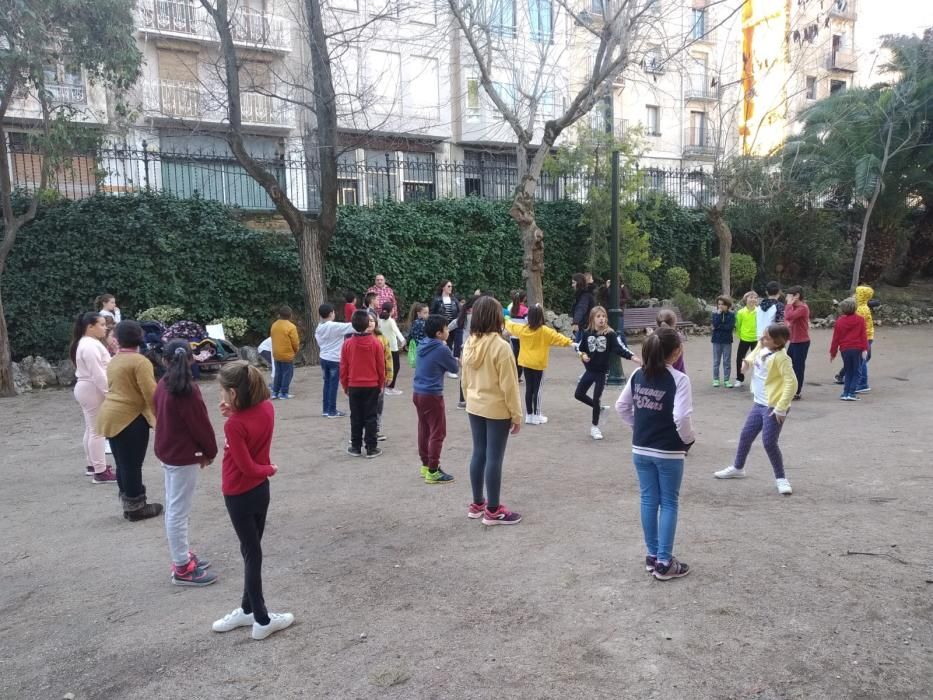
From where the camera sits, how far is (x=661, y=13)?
45.3ft

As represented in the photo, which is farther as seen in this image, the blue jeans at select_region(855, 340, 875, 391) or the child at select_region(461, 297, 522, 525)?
the blue jeans at select_region(855, 340, 875, 391)

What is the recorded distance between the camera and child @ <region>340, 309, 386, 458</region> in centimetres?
753

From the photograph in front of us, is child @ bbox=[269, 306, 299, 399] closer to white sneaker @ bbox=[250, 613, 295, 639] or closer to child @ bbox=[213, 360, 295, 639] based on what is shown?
child @ bbox=[213, 360, 295, 639]

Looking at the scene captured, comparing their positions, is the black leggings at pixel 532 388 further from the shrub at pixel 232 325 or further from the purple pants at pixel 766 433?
the shrub at pixel 232 325

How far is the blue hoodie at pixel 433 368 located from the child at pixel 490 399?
101cm

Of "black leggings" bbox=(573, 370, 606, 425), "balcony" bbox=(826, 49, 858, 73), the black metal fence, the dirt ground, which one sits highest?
"balcony" bbox=(826, 49, 858, 73)

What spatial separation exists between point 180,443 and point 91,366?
8.39 ft

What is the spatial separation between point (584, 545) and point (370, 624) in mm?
1726

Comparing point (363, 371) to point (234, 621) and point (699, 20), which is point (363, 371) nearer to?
point (234, 621)

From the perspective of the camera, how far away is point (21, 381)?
12266 millimetres

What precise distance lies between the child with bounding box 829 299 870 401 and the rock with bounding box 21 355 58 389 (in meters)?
12.6

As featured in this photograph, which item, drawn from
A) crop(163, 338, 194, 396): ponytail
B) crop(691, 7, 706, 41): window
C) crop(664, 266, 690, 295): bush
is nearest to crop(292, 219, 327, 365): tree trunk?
crop(691, 7, 706, 41): window

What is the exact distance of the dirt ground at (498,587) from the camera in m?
3.53

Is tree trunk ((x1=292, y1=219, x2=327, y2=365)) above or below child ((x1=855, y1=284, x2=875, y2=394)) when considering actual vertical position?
above
